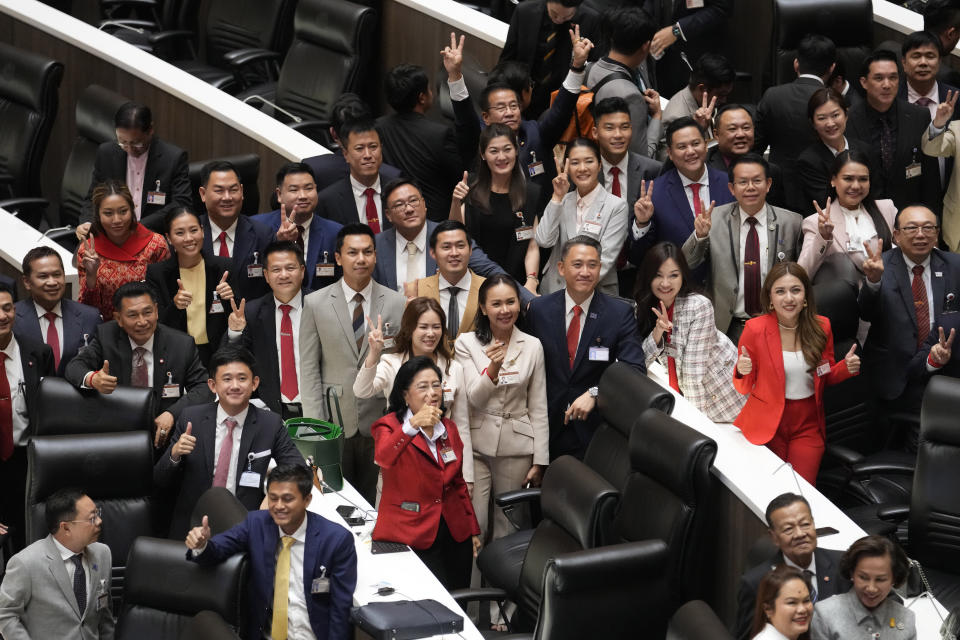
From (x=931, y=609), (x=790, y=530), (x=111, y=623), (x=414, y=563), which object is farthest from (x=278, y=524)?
(x=931, y=609)

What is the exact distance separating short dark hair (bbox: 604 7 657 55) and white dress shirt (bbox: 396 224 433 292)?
1.34 meters

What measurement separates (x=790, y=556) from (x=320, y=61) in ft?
14.5

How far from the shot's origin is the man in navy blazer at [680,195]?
606 centimetres

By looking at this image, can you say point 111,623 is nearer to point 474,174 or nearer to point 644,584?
point 644,584

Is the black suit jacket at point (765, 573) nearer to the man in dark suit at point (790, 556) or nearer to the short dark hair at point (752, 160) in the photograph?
the man in dark suit at point (790, 556)

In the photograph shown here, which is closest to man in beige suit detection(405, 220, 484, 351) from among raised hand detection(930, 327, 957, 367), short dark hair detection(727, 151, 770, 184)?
short dark hair detection(727, 151, 770, 184)

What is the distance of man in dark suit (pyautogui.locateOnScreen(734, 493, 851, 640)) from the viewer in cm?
430

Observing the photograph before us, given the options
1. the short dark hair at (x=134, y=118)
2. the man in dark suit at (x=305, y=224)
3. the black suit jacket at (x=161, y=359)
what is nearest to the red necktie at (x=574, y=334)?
the man in dark suit at (x=305, y=224)

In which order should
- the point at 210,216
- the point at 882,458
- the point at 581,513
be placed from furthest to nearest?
the point at 210,216
the point at 882,458
the point at 581,513

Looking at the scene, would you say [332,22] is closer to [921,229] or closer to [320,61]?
[320,61]

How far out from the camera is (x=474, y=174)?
6.33m

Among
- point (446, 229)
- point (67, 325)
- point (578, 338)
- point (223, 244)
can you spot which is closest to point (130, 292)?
point (67, 325)

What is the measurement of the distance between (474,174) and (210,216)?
1.14m

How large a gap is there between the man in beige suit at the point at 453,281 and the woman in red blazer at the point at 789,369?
1150 mm
